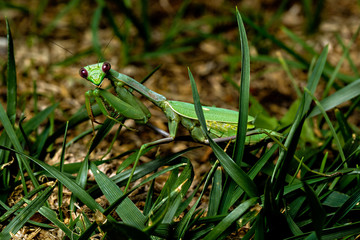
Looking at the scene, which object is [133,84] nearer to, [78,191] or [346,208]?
[78,191]

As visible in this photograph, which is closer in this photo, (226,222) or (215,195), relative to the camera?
(226,222)

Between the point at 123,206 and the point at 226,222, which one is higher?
the point at 226,222

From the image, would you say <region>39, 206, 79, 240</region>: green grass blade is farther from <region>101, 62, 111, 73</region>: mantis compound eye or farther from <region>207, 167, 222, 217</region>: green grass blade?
<region>101, 62, 111, 73</region>: mantis compound eye

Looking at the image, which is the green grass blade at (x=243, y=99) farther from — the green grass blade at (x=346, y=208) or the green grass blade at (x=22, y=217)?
the green grass blade at (x=22, y=217)

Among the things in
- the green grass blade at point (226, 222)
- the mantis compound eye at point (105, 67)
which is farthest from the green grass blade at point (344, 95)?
the mantis compound eye at point (105, 67)

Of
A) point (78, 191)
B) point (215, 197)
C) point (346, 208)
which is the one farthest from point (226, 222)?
point (78, 191)

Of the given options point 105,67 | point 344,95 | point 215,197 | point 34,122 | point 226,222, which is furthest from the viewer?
point 34,122

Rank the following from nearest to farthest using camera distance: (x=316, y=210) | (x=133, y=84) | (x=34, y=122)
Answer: (x=316, y=210) < (x=133, y=84) < (x=34, y=122)

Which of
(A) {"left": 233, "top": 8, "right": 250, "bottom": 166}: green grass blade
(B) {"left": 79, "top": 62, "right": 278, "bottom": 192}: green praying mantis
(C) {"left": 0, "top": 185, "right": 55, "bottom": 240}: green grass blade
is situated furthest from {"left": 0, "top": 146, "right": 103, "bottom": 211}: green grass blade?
(A) {"left": 233, "top": 8, "right": 250, "bottom": 166}: green grass blade
